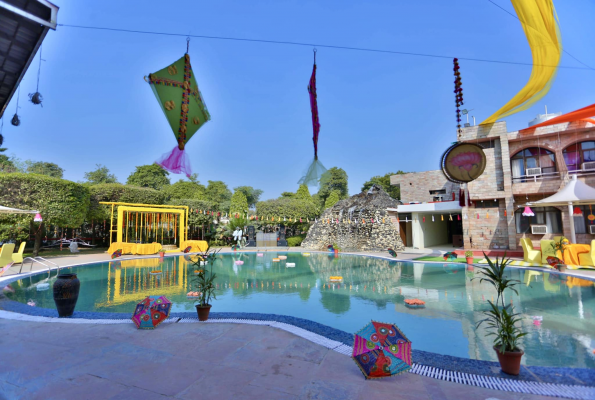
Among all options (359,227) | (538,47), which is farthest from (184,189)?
(538,47)

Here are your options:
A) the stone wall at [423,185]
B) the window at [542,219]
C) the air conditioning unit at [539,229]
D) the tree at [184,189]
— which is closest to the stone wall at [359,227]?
the stone wall at [423,185]

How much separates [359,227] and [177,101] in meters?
17.7

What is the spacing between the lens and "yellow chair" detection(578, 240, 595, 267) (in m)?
11.2

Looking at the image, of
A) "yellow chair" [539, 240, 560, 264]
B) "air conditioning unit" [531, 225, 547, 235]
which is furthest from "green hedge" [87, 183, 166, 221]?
"air conditioning unit" [531, 225, 547, 235]

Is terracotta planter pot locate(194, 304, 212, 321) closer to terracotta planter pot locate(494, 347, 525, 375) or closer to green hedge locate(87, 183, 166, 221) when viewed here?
terracotta planter pot locate(494, 347, 525, 375)

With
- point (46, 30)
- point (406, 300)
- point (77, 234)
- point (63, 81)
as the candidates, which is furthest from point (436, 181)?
point (77, 234)

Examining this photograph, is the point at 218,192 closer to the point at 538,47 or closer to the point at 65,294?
the point at 65,294

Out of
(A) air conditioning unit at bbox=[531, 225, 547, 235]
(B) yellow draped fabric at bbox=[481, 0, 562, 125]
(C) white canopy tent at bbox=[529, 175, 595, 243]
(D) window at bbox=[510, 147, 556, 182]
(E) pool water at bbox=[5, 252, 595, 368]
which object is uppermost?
(B) yellow draped fabric at bbox=[481, 0, 562, 125]

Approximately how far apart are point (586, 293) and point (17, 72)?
1276 centimetres

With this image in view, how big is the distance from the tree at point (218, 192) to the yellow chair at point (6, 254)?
119 ft

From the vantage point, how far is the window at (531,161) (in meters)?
15.8

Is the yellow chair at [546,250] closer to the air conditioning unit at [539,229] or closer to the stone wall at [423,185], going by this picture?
the air conditioning unit at [539,229]

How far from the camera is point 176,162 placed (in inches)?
246

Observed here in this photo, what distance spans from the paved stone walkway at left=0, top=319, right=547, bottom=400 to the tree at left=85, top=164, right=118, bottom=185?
43785mm
